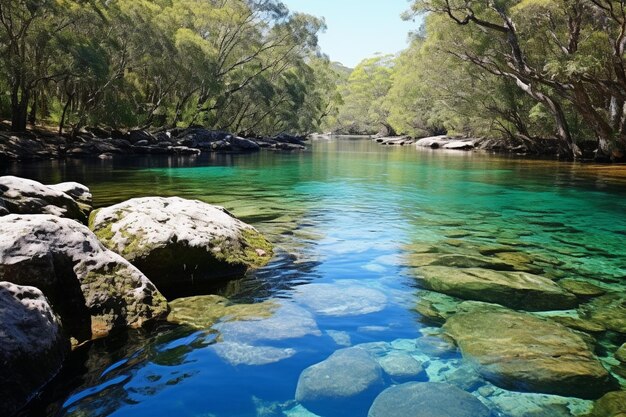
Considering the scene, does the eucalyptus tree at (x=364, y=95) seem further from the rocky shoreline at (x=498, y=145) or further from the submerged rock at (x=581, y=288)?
the submerged rock at (x=581, y=288)

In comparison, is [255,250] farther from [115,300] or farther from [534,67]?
[534,67]

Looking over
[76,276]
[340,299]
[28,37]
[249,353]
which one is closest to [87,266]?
[76,276]

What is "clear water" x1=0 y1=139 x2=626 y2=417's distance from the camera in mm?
3479

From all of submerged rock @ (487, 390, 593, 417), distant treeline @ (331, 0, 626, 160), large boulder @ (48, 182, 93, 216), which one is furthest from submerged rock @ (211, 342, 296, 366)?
distant treeline @ (331, 0, 626, 160)

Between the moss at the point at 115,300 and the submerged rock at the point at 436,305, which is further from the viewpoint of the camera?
the submerged rock at the point at 436,305

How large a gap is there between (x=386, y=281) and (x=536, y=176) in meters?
16.9

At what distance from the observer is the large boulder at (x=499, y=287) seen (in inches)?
206

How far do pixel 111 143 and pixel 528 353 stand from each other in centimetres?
3054

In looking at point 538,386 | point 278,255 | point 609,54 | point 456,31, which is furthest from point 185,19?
point 538,386

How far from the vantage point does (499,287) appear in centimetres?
566

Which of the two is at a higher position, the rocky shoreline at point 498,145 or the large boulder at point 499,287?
the rocky shoreline at point 498,145

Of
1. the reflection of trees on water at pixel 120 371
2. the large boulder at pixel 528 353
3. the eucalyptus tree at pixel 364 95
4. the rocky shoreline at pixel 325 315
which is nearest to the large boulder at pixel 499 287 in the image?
the rocky shoreline at pixel 325 315

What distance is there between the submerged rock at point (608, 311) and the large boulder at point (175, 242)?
12.6 ft

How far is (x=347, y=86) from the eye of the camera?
107188mm
